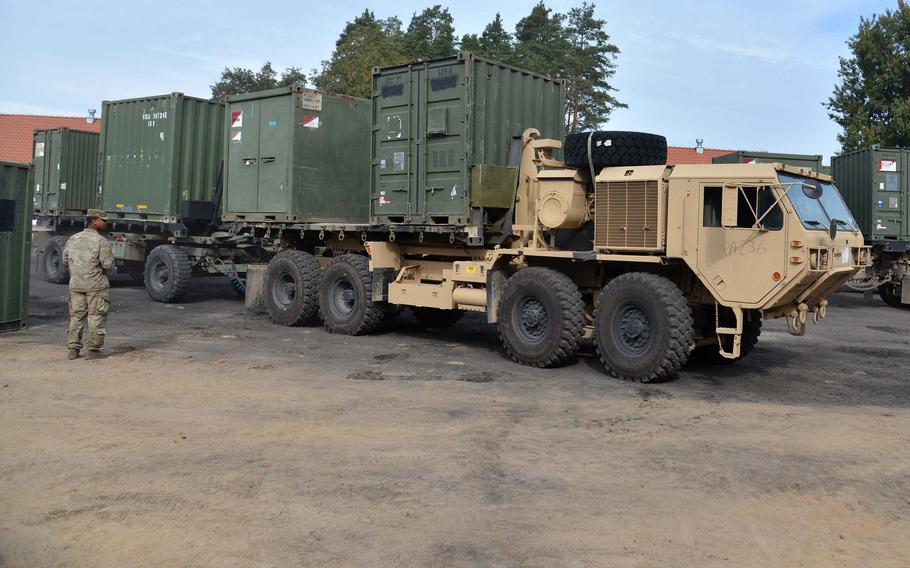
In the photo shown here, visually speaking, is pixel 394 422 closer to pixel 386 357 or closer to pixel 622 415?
pixel 622 415

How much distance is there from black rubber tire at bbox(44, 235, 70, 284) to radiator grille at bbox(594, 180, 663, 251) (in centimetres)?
1495

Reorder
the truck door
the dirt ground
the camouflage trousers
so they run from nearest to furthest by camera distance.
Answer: the dirt ground, the truck door, the camouflage trousers

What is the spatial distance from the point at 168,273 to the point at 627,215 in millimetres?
10062

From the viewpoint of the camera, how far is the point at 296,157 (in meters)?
12.7

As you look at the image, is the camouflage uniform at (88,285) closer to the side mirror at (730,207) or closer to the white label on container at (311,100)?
the white label on container at (311,100)

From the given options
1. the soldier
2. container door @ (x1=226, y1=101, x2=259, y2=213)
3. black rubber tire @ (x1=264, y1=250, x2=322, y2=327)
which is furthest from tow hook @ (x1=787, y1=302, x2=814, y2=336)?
container door @ (x1=226, y1=101, x2=259, y2=213)

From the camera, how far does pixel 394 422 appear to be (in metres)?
6.77

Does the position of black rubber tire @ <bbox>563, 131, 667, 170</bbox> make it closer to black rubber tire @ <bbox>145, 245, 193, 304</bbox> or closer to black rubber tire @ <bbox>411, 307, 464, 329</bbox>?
black rubber tire @ <bbox>411, 307, 464, 329</bbox>

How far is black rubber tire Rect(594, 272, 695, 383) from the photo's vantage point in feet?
27.2

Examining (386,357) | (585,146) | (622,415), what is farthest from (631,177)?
(386,357)

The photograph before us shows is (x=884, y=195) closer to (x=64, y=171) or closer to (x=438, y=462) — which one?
(x=438, y=462)

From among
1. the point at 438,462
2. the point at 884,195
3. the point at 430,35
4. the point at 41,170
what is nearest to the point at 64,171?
the point at 41,170

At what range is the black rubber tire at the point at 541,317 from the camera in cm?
918

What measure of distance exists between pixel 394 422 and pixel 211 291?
12.5 m
